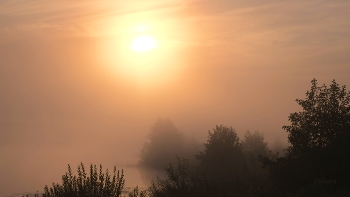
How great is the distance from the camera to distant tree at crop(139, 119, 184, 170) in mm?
80500

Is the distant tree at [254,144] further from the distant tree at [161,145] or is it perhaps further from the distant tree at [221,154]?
the distant tree at [161,145]

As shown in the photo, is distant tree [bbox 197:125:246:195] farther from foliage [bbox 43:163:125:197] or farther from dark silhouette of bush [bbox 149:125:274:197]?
foliage [bbox 43:163:125:197]

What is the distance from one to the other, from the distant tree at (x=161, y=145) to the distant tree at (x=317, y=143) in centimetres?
5538

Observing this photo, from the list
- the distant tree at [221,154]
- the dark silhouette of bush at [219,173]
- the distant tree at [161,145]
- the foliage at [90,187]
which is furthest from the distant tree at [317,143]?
the distant tree at [161,145]

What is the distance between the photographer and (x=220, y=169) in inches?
1903

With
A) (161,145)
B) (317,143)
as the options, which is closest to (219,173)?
(317,143)

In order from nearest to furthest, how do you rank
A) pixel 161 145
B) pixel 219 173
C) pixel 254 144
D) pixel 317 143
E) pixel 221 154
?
pixel 317 143 < pixel 219 173 < pixel 221 154 < pixel 254 144 < pixel 161 145

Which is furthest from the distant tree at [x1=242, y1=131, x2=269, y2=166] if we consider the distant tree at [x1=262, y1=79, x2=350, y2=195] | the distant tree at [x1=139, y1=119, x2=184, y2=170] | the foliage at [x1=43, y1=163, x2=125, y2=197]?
the foliage at [x1=43, y1=163, x2=125, y2=197]

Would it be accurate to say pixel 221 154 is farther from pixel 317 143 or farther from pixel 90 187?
pixel 90 187

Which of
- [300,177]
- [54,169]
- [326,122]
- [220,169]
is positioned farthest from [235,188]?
[54,169]

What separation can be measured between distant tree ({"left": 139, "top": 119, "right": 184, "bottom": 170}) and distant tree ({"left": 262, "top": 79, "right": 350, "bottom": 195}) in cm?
5538

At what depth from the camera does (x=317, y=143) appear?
23422 millimetres

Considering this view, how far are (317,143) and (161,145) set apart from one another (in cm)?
6023

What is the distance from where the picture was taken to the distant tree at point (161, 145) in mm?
80500
